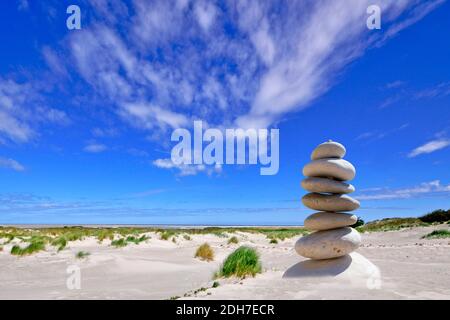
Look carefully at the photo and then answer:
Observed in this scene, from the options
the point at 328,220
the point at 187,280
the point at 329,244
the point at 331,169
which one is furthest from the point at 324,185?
the point at 187,280

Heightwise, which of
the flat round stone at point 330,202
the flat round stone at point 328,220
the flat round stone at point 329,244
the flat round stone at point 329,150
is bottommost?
the flat round stone at point 329,244

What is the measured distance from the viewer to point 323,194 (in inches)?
456

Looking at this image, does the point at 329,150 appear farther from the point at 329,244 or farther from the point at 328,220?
the point at 329,244

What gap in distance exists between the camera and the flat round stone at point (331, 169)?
36.4 feet

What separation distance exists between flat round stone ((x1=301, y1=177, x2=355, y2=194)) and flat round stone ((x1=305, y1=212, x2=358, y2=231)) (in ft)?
2.22

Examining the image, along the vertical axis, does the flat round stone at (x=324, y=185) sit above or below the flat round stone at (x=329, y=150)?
below

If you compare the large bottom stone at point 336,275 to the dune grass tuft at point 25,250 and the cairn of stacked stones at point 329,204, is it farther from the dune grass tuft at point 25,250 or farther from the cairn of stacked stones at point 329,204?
the dune grass tuft at point 25,250

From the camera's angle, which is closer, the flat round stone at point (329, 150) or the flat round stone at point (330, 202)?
the flat round stone at point (330, 202)

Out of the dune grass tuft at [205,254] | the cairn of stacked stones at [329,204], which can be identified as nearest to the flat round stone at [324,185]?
the cairn of stacked stones at [329,204]

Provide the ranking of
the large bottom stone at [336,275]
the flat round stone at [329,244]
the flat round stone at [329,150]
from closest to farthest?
the large bottom stone at [336,275] < the flat round stone at [329,244] < the flat round stone at [329,150]

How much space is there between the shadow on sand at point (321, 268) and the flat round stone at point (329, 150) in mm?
2887

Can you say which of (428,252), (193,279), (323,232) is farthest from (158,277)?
(428,252)

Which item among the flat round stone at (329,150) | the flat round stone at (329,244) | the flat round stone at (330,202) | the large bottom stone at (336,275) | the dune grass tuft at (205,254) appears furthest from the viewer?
the dune grass tuft at (205,254)

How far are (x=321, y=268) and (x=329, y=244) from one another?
26.6 inches
